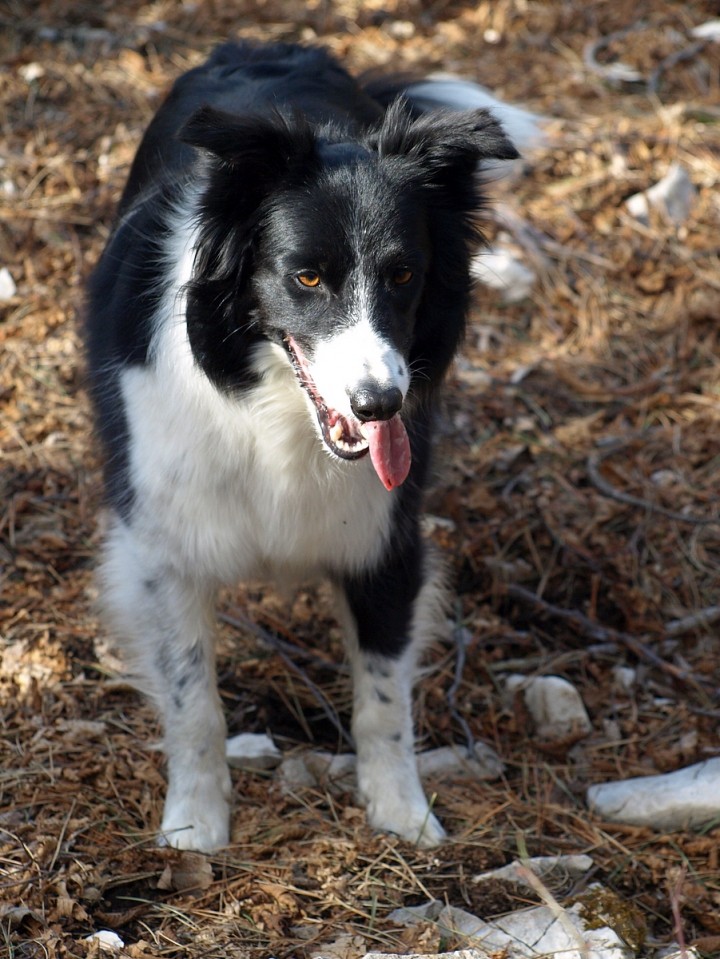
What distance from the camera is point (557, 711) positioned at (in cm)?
376

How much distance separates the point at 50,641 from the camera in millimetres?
3820

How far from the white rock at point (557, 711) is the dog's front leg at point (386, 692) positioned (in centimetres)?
53

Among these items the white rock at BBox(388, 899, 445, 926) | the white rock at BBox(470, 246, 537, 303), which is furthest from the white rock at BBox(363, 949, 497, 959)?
the white rock at BBox(470, 246, 537, 303)

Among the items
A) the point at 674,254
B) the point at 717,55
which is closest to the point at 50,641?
the point at 674,254

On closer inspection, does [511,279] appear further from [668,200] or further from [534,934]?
[534,934]

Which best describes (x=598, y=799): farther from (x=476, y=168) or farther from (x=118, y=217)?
(x=118, y=217)

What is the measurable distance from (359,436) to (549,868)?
4.40ft

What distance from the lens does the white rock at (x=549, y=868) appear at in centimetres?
308

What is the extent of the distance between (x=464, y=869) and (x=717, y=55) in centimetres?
570

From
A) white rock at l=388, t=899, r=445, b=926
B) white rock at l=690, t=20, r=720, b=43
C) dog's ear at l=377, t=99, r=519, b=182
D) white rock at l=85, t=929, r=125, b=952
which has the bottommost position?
white rock at l=388, t=899, r=445, b=926

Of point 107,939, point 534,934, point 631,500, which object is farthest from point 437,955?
point 631,500

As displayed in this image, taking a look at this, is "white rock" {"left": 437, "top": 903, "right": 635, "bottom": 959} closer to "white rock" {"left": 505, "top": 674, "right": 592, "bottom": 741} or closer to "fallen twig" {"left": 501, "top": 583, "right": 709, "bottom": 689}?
"white rock" {"left": 505, "top": 674, "right": 592, "bottom": 741}

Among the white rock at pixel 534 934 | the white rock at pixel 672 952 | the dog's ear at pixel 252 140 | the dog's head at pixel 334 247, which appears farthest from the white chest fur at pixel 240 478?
the white rock at pixel 672 952

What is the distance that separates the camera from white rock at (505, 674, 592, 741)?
375cm
